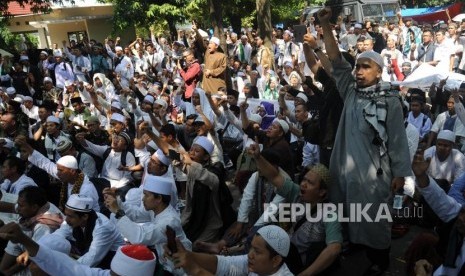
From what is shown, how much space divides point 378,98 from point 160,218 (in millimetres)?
1750

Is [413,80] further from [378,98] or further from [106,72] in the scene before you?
[106,72]

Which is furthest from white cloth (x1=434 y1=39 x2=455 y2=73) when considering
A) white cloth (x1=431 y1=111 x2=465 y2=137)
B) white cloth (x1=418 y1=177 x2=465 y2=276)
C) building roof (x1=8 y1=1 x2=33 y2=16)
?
building roof (x1=8 y1=1 x2=33 y2=16)

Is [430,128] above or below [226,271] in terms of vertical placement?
below

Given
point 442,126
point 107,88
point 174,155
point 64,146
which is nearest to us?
point 174,155

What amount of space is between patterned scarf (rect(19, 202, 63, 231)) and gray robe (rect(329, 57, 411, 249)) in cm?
221

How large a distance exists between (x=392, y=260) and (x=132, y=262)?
3028 millimetres

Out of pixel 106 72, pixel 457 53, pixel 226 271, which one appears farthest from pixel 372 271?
pixel 106 72

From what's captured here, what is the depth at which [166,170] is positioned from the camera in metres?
5.12

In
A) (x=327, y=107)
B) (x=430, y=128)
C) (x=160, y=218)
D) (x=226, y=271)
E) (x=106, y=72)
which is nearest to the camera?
(x=226, y=271)

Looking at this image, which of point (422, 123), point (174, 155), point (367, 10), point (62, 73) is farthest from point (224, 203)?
point (367, 10)

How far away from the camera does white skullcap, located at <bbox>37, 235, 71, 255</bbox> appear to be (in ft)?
11.3

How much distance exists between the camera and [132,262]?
2.92 m

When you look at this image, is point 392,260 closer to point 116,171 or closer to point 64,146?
point 116,171

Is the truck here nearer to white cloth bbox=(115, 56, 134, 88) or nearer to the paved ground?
white cloth bbox=(115, 56, 134, 88)
